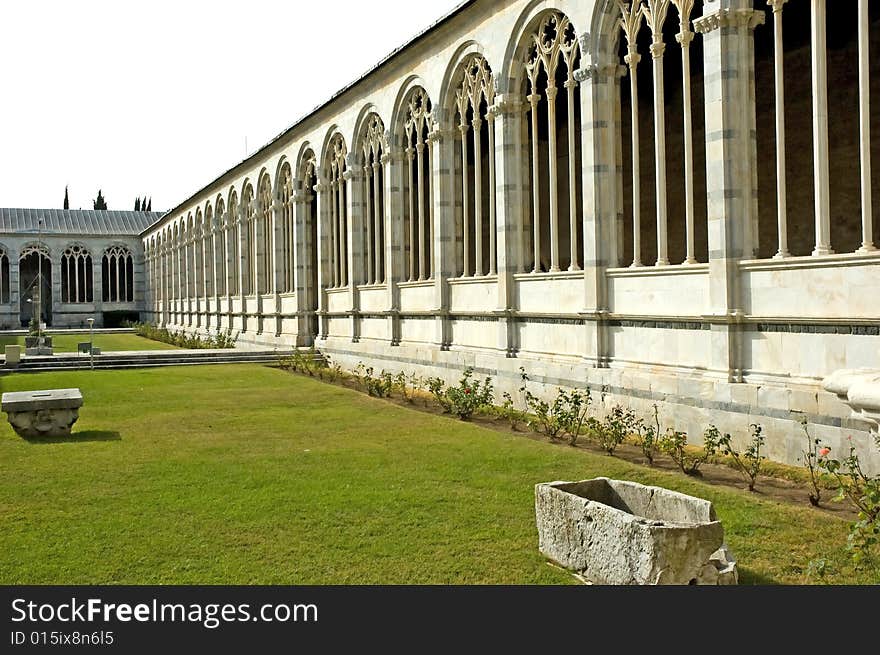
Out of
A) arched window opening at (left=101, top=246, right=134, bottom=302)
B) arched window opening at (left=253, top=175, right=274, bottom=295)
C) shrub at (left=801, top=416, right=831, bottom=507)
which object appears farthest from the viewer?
arched window opening at (left=101, top=246, right=134, bottom=302)

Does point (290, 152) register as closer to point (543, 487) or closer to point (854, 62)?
point (854, 62)

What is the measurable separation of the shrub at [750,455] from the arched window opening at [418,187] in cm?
1145

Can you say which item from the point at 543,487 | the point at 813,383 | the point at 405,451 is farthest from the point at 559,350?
the point at 543,487

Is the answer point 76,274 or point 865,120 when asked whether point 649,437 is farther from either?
point 76,274

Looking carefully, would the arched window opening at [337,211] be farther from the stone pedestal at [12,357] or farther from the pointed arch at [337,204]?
the stone pedestal at [12,357]

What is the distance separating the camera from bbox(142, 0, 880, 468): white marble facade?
1088 cm

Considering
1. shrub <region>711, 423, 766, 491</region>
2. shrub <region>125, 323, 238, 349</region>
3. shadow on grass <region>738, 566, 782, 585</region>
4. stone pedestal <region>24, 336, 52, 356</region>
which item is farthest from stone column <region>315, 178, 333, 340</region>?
shadow on grass <region>738, 566, 782, 585</region>

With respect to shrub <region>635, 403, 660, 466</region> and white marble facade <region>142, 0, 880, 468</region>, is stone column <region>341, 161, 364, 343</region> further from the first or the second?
shrub <region>635, 403, 660, 466</region>

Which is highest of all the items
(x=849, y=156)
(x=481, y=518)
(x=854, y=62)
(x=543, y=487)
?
(x=854, y=62)

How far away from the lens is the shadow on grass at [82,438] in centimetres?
1323

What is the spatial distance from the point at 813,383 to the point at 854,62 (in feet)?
27.9

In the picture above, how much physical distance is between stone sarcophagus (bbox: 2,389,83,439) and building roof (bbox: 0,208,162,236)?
6118cm

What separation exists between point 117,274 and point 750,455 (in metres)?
68.8
